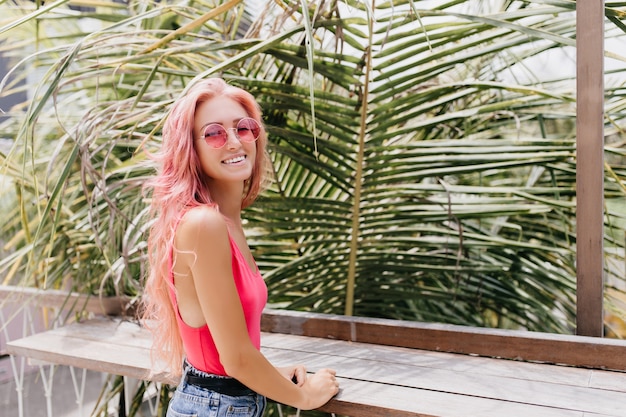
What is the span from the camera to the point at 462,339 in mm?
1228

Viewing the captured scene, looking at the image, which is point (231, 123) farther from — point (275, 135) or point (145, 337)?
point (145, 337)

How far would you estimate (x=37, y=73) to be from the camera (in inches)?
94.6

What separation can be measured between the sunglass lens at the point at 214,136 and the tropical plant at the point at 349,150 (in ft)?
0.51

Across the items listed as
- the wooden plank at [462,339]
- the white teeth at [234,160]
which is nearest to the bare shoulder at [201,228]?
the white teeth at [234,160]

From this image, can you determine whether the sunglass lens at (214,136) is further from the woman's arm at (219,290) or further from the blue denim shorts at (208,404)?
the blue denim shorts at (208,404)

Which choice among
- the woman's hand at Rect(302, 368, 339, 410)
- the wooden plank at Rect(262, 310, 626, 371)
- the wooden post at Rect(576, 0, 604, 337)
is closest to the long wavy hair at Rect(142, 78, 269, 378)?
the woman's hand at Rect(302, 368, 339, 410)

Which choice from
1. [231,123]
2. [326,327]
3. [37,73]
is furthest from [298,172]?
[37,73]

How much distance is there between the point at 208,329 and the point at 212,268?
0.43ft

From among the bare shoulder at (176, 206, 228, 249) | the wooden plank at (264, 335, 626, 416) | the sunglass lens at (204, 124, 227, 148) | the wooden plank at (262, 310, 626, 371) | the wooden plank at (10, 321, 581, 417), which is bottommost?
the wooden plank at (10, 321, 581, 417)

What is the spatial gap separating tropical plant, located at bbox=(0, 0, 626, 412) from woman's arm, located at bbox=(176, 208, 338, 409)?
0.29 meters

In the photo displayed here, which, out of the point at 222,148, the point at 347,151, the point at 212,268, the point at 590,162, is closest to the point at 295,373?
the point at 212,268

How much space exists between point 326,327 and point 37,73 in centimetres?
176

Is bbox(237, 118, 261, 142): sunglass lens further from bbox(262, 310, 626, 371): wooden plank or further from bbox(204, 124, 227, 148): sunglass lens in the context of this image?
bbox(262, 310, 626, 371): wooden plank

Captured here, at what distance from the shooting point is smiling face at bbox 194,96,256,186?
37.9 inches
